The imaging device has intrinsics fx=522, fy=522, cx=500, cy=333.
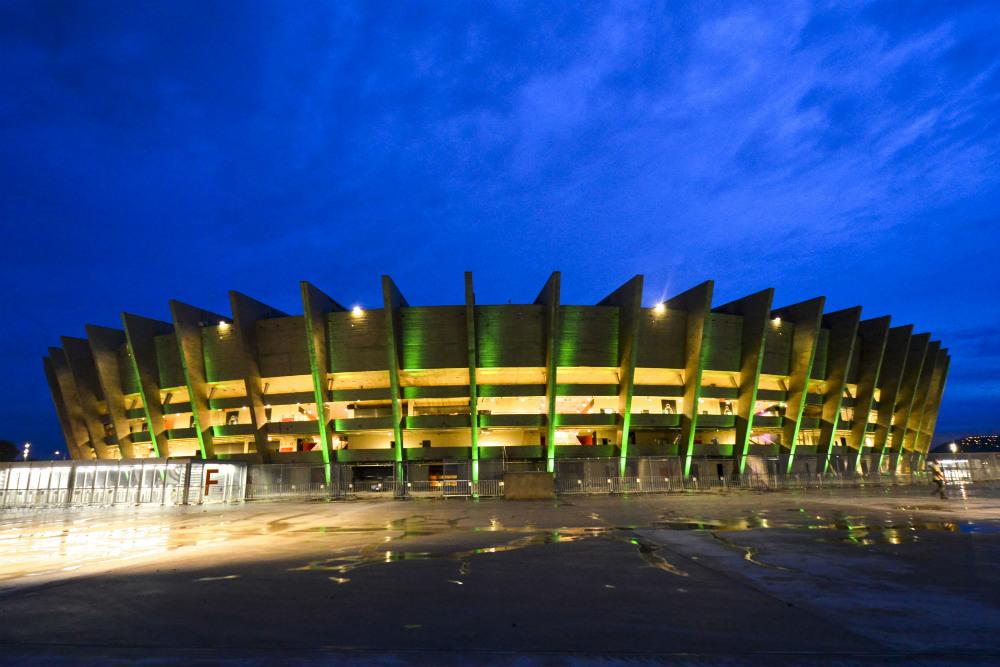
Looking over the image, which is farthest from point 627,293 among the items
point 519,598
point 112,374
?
point 112,374

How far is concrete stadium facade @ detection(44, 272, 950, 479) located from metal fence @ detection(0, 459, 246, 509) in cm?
1369

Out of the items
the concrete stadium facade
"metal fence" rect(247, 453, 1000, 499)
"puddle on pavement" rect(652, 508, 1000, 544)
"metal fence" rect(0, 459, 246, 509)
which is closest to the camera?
"puddle on pavement" rect(652, 508, 1000, 544)

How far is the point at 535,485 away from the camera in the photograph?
28.9 m

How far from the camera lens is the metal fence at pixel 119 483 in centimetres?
2959

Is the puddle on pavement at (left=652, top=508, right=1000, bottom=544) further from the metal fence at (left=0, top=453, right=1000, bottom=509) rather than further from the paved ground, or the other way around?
the metal fence at (left=0, top=453, right=1000, bottom=509)

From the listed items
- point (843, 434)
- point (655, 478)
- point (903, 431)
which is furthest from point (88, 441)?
point (903, 431)

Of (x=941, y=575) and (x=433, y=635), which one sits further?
(x=941, y=575)

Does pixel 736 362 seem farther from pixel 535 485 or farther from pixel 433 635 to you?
pixel 433 635

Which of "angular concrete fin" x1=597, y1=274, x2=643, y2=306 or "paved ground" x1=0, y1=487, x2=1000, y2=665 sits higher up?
"angular concrete fin" x1=597, y1=274, x2=643, y2=306

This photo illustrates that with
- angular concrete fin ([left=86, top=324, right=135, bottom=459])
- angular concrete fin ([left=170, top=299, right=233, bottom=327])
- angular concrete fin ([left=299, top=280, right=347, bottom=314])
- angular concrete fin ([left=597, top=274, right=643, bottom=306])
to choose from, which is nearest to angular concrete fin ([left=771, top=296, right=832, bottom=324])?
angular concrete fin ([left=597, top=274, right=643, bottom=306])

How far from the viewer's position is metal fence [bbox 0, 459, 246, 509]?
29.6 meters

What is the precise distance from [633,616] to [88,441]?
7542 centimetres

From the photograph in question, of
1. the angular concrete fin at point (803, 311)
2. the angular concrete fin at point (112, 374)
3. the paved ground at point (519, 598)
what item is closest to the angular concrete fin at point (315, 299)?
the angular concrete fin at point (112, 374)

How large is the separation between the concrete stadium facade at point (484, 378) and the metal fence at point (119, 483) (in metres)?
13.7
